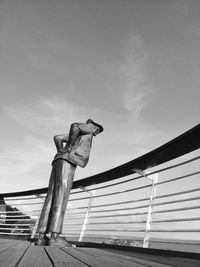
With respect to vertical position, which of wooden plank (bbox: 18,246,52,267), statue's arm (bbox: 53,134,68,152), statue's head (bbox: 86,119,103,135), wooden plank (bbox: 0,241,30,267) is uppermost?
statue's head (bbox: 86,119,103,135)

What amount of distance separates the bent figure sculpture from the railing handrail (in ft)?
1.80

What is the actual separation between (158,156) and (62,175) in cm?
126

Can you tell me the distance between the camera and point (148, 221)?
285 centimetres

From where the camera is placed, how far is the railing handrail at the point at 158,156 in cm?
215

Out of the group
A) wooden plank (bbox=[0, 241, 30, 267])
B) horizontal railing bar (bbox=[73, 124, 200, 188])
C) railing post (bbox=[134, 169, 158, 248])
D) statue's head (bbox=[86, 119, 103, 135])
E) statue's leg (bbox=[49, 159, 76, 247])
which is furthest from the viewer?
statue's head (bbox=[86, 119, 103, 135])

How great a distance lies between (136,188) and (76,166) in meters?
0.91

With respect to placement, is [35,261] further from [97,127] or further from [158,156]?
[97,127]

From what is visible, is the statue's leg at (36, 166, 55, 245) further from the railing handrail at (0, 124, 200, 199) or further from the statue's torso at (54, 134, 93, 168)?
the railing handrail at (0, 124, 200, 199)

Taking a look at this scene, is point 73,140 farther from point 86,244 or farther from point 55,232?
point 86,244

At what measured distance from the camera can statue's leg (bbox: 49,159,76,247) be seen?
9.19 feet

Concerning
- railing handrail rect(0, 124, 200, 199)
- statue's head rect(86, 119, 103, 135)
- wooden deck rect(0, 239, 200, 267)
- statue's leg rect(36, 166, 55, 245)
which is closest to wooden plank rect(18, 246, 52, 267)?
wooden deck rect(0, 239, 200, 267)

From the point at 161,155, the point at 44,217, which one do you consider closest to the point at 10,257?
the point at 161,155

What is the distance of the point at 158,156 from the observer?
268 centimetres

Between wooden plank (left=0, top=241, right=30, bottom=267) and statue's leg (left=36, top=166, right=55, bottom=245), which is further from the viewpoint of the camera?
statue's leg (left=36, top=166, right=55, bottom=245)
